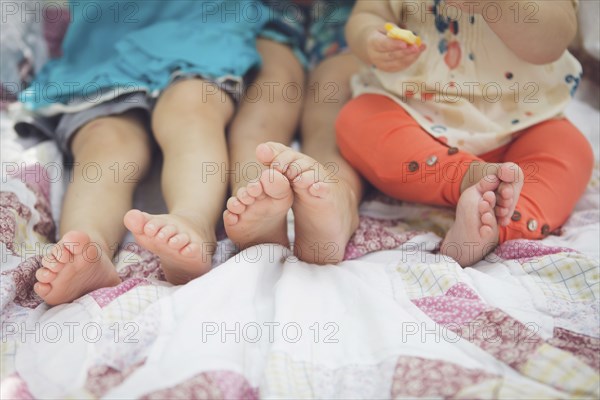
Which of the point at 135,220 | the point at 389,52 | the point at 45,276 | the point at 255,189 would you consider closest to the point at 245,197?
the point at 255,189

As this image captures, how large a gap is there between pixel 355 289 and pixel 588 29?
2.30 ft

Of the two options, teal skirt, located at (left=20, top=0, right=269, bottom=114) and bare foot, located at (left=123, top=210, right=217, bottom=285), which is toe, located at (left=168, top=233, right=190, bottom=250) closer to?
bare foot, located at (left=123, top=210, right=217, bottom=285)

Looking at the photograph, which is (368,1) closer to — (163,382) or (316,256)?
(316,256)

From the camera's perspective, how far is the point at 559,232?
2.64ft

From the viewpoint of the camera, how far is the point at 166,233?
2.12 feet

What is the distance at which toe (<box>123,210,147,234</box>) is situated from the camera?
0.63 meters

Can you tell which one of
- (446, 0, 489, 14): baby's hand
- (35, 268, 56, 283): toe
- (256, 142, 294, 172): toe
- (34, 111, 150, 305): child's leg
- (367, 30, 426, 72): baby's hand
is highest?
(446, 0, 489, 14): baby's hand

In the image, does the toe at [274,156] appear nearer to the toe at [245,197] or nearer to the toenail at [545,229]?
the toe at [245,197]

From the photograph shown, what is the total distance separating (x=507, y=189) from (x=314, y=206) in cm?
21

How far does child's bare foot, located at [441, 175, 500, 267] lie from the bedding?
3cm

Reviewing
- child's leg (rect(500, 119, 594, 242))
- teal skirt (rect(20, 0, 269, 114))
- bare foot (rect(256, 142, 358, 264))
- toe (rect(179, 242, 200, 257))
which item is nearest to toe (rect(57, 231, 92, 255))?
toe (rect(179, 242, 200, 257))

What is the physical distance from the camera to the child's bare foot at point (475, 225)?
2.23ft

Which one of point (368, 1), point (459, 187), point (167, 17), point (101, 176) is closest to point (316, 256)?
point (459, 187)

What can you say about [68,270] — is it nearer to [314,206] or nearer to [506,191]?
[314,206]
